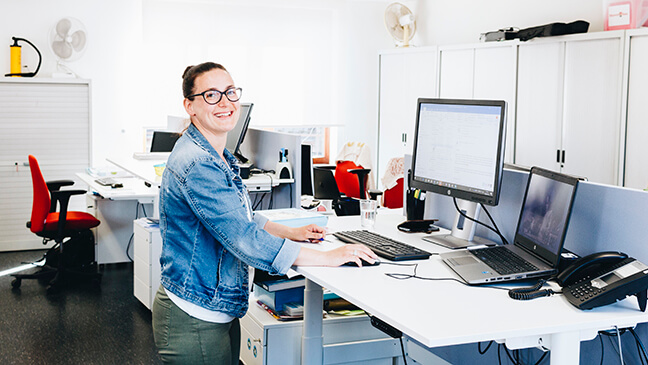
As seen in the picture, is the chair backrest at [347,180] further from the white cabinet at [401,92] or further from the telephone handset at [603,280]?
the telephone handset at [603,280]

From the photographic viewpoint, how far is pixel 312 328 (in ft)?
8.43

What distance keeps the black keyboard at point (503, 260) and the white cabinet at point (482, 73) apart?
11.8 ft

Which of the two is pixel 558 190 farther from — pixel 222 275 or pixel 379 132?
pixel 379 132

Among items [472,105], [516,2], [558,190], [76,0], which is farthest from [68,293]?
[516,2]

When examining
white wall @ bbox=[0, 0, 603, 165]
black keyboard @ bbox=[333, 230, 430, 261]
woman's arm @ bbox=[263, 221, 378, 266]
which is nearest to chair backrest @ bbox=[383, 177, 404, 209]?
white wall @ bbox=[0, 0, 603, 165]

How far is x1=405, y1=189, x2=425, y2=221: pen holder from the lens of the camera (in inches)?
114

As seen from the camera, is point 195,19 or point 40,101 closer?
point 40,101

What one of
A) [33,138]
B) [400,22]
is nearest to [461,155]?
[33,138]

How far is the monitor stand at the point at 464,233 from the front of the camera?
2.51 m

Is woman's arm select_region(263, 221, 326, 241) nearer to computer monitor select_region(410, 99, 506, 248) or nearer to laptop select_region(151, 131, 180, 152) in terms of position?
computer monitor select_region(410, 99, 506, 248)

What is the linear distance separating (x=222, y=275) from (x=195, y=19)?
5322mm

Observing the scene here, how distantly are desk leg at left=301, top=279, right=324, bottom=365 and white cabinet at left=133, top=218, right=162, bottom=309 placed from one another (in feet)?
6.11

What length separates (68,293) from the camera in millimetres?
4832

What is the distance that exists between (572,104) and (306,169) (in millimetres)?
2189
